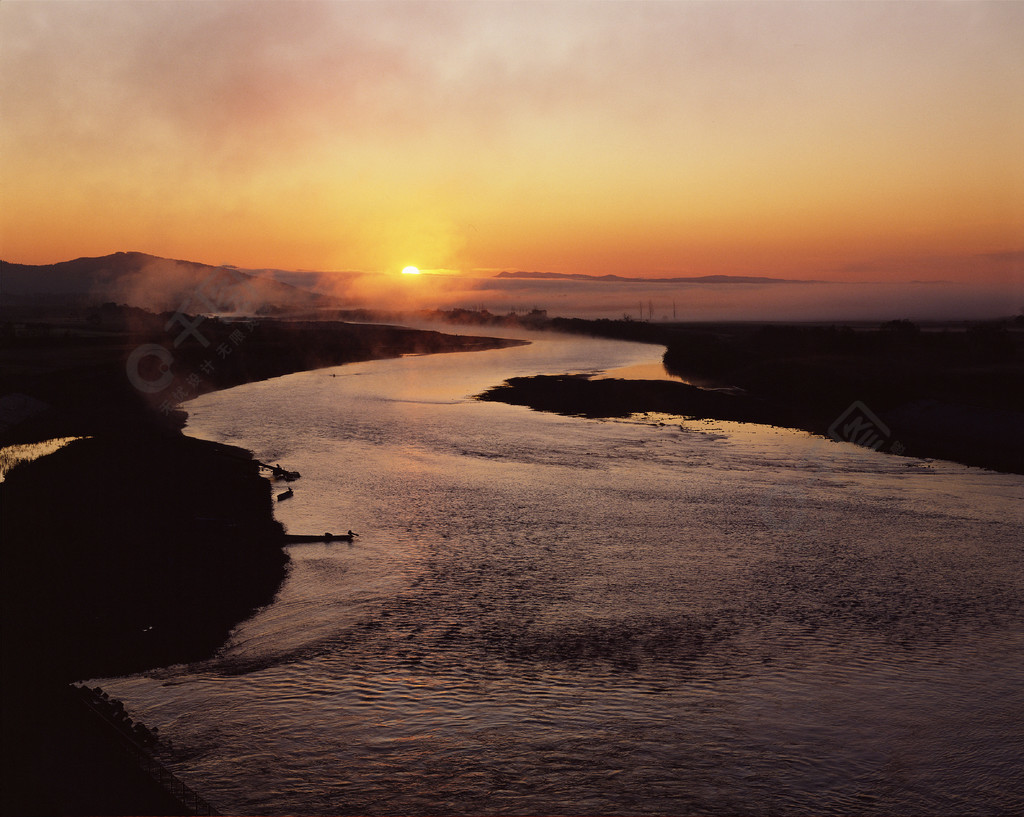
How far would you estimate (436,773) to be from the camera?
1730 centimetres

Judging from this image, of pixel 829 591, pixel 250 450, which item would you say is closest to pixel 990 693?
pixel 829 591

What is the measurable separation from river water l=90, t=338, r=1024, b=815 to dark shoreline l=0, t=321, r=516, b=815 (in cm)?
139

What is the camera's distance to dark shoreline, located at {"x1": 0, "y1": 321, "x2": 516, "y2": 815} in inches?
616

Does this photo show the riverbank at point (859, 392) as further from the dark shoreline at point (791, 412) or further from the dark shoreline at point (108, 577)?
the dark shoreline at point (108, 577)

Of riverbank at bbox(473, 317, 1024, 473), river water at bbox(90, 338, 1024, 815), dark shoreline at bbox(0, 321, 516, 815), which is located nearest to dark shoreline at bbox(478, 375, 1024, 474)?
riverbank at bbox(473, 317, 1024, 473)

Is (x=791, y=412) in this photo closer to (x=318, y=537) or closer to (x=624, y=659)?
(x=318, y=537)

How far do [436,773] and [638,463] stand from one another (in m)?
34.2

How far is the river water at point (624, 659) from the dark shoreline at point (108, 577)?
4.56ft

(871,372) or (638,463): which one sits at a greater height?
(871,372)

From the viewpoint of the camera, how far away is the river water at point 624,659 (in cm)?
1703

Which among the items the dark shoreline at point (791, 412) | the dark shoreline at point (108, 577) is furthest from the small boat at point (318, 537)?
the dark shoreline at point (791, 412)

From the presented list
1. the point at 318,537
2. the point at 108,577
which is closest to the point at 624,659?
the point at 318,537

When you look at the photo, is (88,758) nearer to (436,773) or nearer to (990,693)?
(436,773)

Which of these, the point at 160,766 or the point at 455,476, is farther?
the point at 455,476
